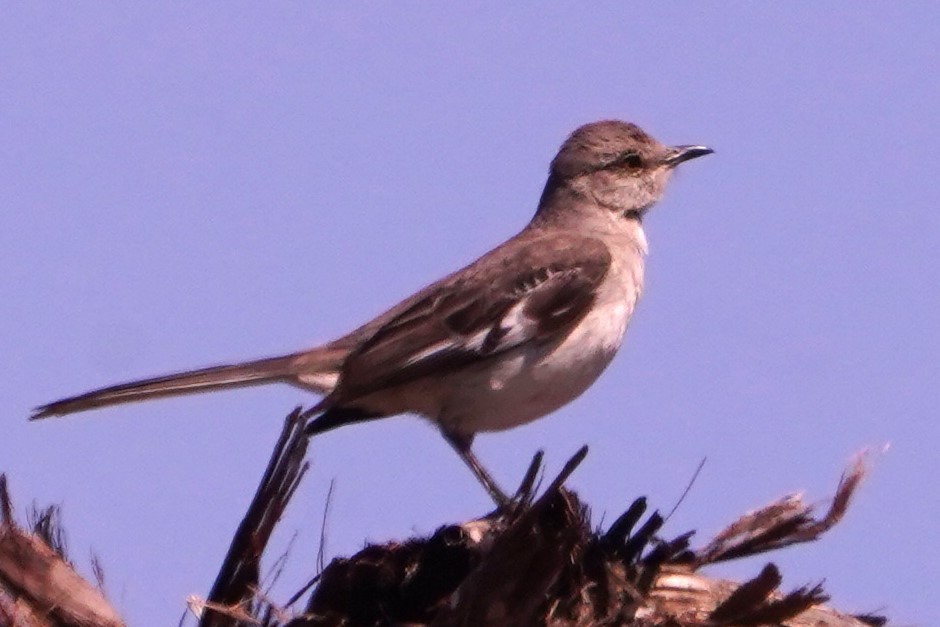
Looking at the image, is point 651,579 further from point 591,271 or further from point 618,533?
point 591,271

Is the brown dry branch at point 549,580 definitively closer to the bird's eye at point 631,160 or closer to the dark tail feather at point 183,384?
the dark tail feather at point 183,384

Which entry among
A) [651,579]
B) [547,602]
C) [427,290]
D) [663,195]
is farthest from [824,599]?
[663,195]

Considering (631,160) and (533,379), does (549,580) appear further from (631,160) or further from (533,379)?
(631,160)

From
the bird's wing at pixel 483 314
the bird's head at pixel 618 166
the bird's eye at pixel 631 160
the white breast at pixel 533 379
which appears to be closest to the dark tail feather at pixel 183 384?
the bird's wing at pixel 483 314

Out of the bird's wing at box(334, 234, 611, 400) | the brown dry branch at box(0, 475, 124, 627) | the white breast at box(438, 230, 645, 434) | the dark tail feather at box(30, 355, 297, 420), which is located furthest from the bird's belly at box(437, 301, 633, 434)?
the brown dry branch at box(0, 475, 124, 627)

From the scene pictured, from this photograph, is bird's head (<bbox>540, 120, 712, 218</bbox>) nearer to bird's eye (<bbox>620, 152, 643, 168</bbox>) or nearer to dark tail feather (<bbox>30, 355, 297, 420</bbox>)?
bird's eye (<bbox>620, 152, 643, 168</bbox>)
